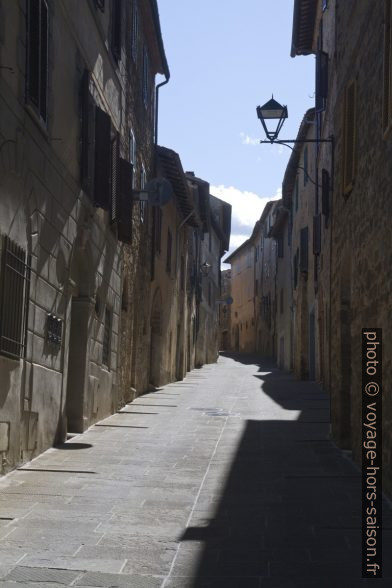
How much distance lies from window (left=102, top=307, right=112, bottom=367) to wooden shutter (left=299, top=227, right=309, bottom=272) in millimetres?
12206

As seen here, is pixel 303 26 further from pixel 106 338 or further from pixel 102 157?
pixel 106 338

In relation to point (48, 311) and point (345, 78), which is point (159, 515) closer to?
point (48, 311)

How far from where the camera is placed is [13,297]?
8.15m

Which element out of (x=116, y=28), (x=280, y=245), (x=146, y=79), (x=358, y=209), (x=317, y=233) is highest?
(x=146, y=79)

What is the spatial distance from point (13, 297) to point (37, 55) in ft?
8.35

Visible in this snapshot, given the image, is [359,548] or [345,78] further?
[345,78]

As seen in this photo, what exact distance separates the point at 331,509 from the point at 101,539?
2.03 meters

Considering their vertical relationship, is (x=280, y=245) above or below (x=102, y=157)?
above

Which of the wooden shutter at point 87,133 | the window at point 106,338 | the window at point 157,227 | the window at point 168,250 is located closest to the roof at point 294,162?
the window at point 168,250

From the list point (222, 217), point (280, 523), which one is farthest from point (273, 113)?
point (222, 217)

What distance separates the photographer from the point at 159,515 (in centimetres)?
662

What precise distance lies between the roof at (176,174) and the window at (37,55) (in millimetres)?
11682

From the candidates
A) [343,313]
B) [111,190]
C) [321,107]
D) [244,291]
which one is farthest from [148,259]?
[244,291]

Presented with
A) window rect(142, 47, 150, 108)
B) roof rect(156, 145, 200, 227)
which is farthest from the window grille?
roof rect(156, 145, 200, 227)
